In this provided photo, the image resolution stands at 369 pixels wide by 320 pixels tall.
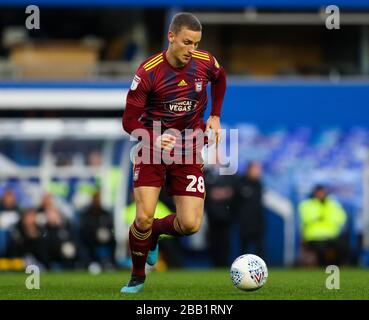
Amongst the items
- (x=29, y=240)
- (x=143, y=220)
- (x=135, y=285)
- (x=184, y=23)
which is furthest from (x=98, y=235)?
(x=184, y=23)

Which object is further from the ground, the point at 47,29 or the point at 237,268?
the point at 47,29

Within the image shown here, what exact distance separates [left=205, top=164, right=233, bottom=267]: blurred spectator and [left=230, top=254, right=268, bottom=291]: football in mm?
9525

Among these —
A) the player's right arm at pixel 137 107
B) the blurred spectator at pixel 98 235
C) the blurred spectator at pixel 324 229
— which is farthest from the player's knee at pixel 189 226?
the blurred spectator at pixel 324 229

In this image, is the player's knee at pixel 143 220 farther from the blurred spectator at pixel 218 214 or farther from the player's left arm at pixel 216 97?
the blurred spectator at pixel 218 214

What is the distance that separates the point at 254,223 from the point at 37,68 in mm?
6264

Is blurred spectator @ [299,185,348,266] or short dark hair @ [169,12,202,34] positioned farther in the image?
blurred spectator @ [299,185,348,266]

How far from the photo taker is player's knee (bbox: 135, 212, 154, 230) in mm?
9830

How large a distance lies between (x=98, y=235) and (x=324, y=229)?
4307 millimetres

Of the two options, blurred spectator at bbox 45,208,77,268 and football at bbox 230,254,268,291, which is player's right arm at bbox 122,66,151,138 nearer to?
football at bbox 230,254,268,291

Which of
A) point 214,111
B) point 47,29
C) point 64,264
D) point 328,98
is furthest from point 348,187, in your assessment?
point 214,111

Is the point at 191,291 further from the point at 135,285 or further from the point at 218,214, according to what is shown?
the point at 218,214

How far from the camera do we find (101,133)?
67.0 ft

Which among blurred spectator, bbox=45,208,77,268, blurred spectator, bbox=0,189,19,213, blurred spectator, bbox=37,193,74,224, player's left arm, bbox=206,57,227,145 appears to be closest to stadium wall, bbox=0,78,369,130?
blurred spectator, bbox=37,193,74,224

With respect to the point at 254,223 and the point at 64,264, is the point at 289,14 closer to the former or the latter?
the point at 254,223
